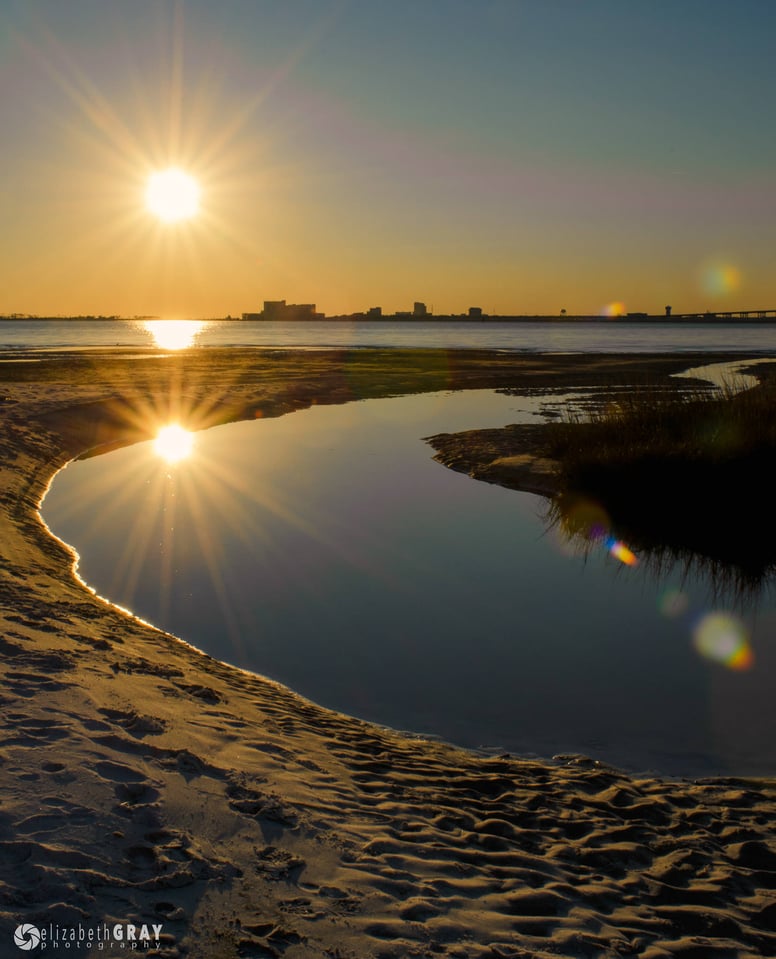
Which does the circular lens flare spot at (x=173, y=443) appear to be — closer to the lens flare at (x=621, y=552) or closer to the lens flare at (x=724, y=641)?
the lens flare at (x=621, y=552)

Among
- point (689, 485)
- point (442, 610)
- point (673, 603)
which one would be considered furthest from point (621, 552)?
point (442, 610)

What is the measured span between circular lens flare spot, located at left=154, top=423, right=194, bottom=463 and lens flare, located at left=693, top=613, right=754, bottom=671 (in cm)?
1336

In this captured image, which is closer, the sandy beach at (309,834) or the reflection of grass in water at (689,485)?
the sandy beach at (309,834)

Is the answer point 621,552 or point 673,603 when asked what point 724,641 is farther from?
point 621,552

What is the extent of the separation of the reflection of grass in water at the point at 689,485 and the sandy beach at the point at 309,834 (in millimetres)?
6189

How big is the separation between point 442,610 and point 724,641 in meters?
2.97

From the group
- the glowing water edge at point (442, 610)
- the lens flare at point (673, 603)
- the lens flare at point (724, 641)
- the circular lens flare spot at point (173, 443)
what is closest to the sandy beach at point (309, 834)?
the glowing water edge at point (442, 610)

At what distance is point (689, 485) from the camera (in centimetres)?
1366

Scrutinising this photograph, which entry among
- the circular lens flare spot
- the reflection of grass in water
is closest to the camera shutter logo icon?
the reflection of grass in water

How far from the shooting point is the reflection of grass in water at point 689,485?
38.8 feet

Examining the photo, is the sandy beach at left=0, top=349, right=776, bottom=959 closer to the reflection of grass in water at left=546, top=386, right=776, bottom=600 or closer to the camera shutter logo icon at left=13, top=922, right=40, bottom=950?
the camera shutter logo icon at left=13, top=922, right=40, bottom=950

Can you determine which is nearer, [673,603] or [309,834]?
[309,834]

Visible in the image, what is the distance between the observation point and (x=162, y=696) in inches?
249

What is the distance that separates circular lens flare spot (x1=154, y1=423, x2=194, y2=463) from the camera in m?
20.1
